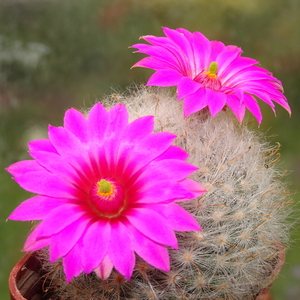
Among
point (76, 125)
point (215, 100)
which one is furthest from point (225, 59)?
point (76, 125)

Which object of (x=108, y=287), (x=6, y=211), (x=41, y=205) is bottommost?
(x=6, y=211)

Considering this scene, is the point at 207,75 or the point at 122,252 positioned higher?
the point at 207,75

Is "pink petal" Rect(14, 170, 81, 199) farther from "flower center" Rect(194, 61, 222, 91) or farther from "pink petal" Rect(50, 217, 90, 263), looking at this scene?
"flower center" Rect(194, 61, 222, 91)

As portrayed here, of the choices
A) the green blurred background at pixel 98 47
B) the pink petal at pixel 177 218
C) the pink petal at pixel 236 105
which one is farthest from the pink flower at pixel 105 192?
the green blurred background at pixel 98 47

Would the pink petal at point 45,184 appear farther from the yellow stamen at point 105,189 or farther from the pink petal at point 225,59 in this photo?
the pink petal at point 225,59

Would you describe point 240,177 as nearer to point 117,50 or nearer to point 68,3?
point 117,50

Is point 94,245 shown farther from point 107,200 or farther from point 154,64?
point 154,64

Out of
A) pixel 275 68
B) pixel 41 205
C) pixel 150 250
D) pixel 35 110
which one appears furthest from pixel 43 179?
pixel 275 68
